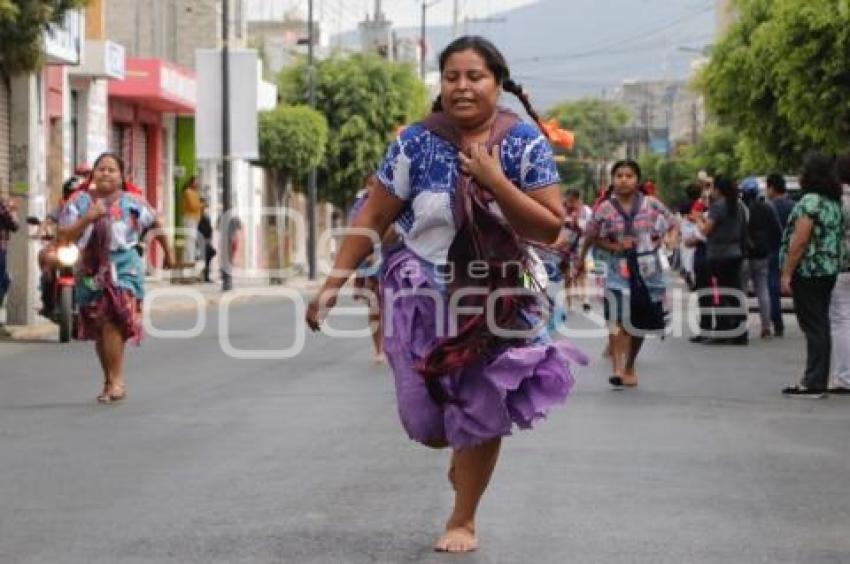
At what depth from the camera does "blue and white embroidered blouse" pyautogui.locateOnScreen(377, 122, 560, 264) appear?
24.1 ft

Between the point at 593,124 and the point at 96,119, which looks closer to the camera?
the point at 96,119

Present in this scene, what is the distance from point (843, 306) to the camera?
14508 millimetres

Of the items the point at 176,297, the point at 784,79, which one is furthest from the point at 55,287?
the point at 784,79

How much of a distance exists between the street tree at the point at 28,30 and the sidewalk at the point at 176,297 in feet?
9.13

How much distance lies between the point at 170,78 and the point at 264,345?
22533 millimetres

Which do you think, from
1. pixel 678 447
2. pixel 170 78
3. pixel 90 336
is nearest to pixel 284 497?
pixel 678 447

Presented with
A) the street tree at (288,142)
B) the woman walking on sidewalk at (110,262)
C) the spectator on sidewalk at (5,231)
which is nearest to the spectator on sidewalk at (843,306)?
the woman walking on sidewalk at (110,262)

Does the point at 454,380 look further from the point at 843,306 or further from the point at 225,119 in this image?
the point at 225,119

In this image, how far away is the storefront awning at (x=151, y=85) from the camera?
39781 mm

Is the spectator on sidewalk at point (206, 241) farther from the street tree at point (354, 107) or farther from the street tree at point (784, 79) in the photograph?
the street tree at point (354, 107)

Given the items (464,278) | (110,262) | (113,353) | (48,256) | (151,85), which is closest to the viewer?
(464,278)

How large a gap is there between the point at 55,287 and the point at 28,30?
103 inches

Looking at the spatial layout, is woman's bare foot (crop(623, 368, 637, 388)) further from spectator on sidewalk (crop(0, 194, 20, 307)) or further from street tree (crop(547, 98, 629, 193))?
street tree (crop(547, 98, 629, 193))

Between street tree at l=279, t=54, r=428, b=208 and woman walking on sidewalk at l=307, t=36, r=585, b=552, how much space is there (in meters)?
48.5
